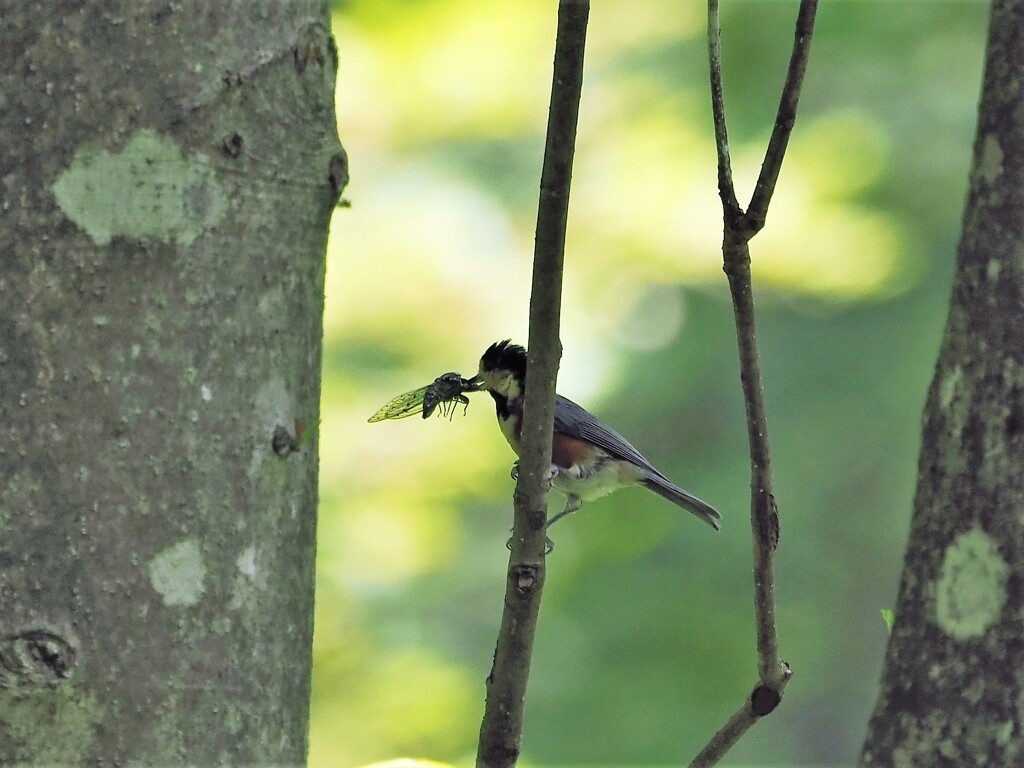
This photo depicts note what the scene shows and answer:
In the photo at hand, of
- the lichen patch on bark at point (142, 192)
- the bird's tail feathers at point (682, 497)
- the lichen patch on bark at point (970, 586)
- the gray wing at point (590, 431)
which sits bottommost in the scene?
the lichen patch on bark at point (970, 586)

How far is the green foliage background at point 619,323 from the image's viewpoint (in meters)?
6.12

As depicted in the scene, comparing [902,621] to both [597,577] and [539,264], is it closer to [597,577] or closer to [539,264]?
[539,264]

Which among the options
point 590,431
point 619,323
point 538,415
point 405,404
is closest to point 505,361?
point 405,404

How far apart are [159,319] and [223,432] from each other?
172 millimetres

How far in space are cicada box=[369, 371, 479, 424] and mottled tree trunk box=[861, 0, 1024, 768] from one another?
223 centimetres

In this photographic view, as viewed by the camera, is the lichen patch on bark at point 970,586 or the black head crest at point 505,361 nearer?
the lichen patch on bark at point 970,586

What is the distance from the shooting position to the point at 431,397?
12.4 ft

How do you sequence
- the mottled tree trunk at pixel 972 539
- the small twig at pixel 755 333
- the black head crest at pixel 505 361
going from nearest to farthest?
the mottled tree trunk at pixel 972 539, the small twig at pixel 755 333, the black head crest at pixel 505 361

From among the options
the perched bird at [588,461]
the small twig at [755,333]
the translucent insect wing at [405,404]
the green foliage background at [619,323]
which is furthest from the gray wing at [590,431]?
the small twig at [755,333]

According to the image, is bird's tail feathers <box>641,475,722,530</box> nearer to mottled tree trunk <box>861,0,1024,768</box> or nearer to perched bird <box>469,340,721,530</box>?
perched bird <box>469,340,721,530</box>

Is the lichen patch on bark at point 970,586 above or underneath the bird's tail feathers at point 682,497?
underneath

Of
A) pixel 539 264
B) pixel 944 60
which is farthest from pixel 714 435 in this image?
pixel 539 264

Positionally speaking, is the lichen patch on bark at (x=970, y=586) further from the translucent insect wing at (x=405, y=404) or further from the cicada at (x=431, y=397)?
the translucent insect wing at (x=405, y=404)

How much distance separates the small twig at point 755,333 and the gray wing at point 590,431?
2.81 m
